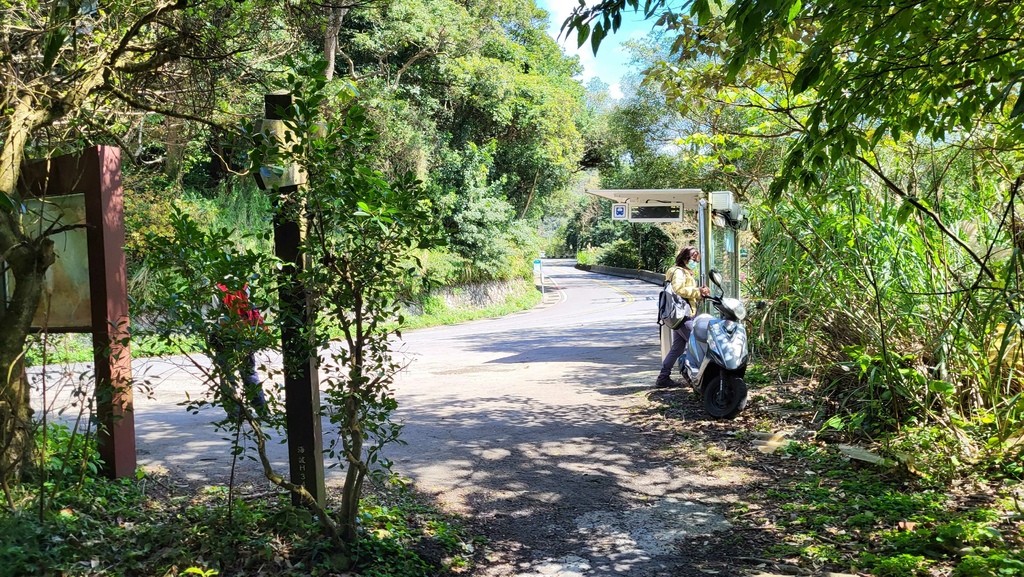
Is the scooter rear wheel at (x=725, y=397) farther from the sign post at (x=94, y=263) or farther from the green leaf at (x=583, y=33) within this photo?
the sign post at (x=94, y=263)

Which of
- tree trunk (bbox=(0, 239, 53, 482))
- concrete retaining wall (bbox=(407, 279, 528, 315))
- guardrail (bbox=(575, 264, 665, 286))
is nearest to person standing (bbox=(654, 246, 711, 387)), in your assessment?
tree trunk (bbox=(0, 239, 53, 482))

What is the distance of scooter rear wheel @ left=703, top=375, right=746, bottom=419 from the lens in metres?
7.62

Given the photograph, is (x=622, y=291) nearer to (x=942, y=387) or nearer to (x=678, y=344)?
(x=678, y=344)

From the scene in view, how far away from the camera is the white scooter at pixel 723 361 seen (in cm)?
747

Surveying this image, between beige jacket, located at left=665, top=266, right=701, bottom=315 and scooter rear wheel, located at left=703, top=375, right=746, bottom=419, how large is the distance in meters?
1.24

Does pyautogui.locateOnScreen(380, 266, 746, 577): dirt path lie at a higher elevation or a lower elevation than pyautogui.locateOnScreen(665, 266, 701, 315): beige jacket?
lower

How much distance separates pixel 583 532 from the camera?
16.0 feet

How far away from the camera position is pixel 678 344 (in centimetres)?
923

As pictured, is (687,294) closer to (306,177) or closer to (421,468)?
(421,468)

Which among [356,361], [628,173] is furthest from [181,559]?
[628,173]

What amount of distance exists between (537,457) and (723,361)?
6.88 feet

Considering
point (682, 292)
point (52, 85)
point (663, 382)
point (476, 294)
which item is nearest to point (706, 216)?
point (682, 292)

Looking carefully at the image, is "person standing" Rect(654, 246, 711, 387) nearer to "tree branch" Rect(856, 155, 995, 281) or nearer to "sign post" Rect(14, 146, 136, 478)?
"tree branch" Rect(856, 155, 995, 281)

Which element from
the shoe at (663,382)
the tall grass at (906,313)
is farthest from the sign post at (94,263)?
the shoe at (663,382)
